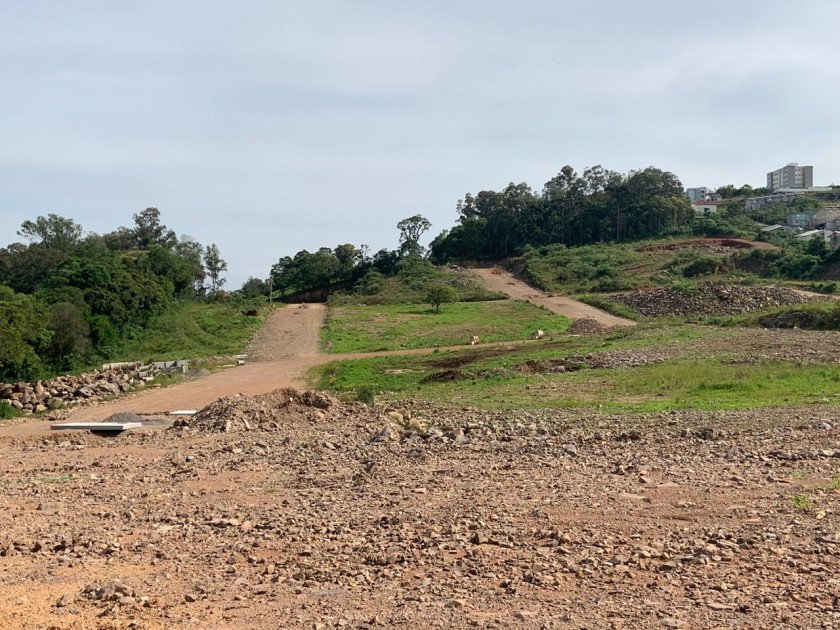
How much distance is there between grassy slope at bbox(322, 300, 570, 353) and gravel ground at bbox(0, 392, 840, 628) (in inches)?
946

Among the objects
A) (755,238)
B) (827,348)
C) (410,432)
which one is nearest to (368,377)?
(410,432)

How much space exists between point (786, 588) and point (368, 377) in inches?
824

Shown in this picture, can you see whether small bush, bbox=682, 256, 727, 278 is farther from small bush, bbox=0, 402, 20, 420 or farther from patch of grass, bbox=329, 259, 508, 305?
small bush, bbox=0, 402, 20, 420

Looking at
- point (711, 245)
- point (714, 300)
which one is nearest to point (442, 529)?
point (714, 300)

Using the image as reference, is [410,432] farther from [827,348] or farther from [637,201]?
[637,201]

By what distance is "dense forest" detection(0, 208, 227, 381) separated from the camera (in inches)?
1084

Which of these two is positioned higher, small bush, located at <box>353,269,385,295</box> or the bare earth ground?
small bush, located at <box>353,269,385,295</box>

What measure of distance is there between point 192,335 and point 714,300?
2818 cm

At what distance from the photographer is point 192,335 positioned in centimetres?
4131

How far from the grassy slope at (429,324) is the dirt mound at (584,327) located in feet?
1.84

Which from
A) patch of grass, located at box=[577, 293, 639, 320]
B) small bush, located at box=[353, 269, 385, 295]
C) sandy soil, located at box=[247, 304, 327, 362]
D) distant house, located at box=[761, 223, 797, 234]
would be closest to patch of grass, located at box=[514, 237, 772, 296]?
patch of grass, located at box=[577, 293, 639, 320]

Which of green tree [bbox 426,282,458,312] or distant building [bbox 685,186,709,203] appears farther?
distant building [bbox 685,186,709,203]

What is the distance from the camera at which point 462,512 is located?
8922 mm

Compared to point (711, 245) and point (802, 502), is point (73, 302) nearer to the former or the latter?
point (802, 502)
